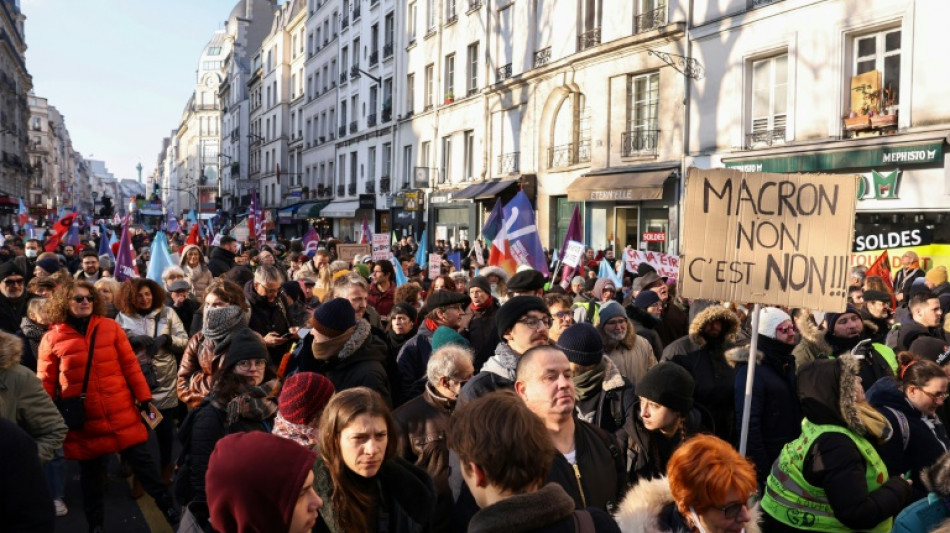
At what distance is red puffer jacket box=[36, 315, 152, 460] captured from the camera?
5.39 m

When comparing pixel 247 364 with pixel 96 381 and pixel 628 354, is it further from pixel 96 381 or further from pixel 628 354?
pixel 628 354

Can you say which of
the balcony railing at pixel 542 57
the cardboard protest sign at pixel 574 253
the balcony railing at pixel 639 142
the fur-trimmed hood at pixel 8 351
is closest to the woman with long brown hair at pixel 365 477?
the fur-trimmed hood at pixel 8 351

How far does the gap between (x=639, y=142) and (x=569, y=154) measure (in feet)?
9.93

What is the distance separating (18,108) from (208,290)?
75.0 m

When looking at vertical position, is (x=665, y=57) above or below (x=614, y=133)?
above

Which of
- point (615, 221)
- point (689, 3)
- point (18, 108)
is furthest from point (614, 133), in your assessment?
point (18, 108)

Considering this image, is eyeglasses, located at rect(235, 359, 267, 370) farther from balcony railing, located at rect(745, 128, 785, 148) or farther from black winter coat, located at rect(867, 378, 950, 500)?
balcony railing, located at rect(745, 128, 785, 148)

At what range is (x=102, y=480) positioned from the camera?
5586 mm

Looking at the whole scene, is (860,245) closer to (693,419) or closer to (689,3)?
(689,3)

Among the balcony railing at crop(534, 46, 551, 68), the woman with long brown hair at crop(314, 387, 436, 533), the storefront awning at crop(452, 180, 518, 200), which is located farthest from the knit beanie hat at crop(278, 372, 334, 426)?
the storefront awning at crop(452, 180, 518, 200)

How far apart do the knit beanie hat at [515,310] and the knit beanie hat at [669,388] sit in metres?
0.90

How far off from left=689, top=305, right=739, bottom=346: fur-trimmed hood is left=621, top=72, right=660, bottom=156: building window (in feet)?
50.1

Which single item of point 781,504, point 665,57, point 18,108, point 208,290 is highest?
point 18,108

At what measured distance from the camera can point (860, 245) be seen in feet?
49.5
